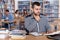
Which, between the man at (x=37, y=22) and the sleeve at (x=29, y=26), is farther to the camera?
the man at (x=37, y=22)

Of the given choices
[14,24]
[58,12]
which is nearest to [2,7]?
[14,24]

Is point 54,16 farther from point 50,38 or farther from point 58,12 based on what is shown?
point 50,38

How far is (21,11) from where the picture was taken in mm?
6809

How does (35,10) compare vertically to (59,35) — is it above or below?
above

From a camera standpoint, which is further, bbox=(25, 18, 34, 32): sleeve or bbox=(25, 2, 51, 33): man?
bbox=(25, 2, 51, 33): man

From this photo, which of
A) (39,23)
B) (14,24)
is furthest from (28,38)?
(14,24)

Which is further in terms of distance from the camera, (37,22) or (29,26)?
(37,22)

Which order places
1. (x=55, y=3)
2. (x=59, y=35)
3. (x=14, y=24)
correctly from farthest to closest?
1. (x=55, y=3)
2. (x=14, y=24)
3. (x=59, y=35)

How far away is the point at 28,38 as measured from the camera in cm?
184

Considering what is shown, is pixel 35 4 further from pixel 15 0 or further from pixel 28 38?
pixel 15 0

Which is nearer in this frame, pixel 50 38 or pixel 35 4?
pixel 50 38

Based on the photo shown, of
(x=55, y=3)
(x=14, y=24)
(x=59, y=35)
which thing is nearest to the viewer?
(x=59, y=35)

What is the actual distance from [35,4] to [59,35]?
1.11 meters

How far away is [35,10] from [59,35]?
1.02 m
